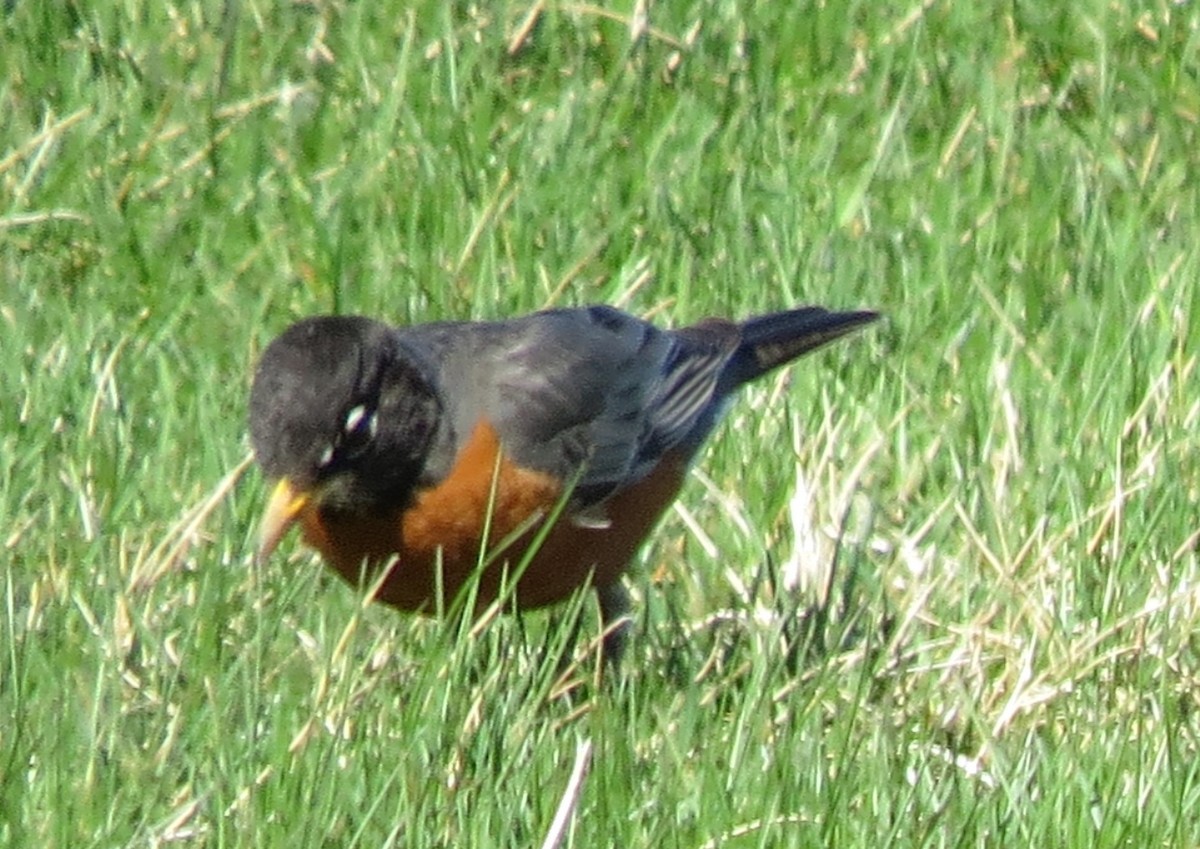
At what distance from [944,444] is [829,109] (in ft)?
5.72

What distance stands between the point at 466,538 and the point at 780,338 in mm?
1192

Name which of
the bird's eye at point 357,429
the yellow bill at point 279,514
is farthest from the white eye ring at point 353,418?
the yellow bill at point 279,514

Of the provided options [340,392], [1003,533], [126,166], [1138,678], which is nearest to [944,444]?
[1003,533]

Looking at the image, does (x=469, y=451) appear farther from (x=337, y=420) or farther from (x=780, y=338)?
(x=780, y=338)

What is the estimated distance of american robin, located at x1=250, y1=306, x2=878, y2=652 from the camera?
389 cm

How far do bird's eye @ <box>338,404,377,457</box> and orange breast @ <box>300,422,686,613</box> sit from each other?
0.12 metres

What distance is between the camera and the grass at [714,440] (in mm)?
3467

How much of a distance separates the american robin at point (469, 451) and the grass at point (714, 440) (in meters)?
0.12

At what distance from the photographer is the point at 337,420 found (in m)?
3.93

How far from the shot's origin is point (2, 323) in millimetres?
5164

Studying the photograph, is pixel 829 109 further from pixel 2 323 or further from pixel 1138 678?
pixel 1138 678

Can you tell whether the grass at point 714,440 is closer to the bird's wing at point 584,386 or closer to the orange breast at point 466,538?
the orange breast at point 466,538

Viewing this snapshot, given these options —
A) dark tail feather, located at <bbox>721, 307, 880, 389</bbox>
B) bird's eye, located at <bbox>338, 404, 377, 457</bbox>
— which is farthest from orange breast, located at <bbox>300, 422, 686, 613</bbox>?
dark tail feather, located at <bbox>721, 307, 880, 389</bbox>

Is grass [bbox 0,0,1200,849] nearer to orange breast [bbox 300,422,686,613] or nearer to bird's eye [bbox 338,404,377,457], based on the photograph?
orange breast [bbox 300,422,686,613]
